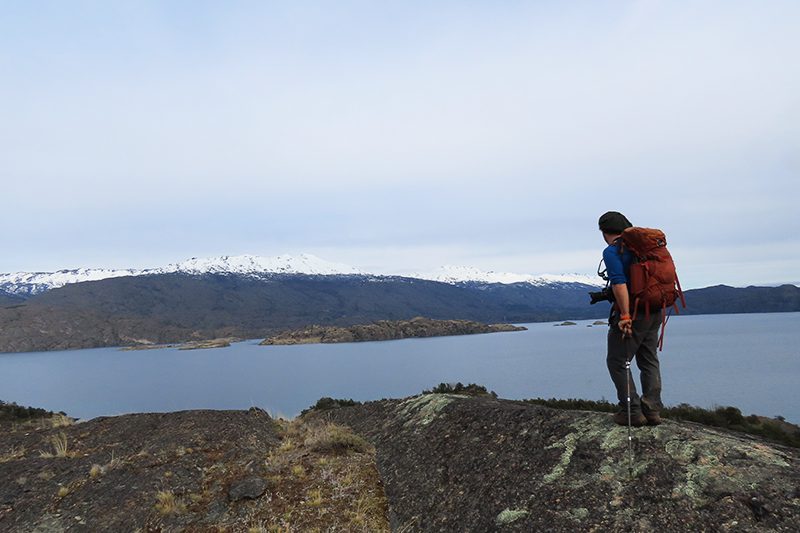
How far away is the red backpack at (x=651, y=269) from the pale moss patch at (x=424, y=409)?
5932mm

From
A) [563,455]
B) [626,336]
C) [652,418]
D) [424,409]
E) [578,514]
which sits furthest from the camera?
[424,409]

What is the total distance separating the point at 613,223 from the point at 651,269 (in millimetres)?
911

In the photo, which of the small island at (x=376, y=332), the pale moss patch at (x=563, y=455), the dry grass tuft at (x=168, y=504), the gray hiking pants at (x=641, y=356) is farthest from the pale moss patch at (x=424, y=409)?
the small island at (x=376, y=332)

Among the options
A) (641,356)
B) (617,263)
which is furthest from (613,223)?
(641,356)

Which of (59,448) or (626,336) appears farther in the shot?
(59,448)

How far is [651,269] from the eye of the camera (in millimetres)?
6492

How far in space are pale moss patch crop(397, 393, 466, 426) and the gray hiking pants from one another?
5.00 metres

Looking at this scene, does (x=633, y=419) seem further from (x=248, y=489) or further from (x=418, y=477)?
(x=248, y=489)

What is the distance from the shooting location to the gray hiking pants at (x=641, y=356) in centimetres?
672

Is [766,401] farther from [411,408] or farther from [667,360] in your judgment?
[411,408]

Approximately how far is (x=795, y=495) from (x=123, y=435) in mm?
14243

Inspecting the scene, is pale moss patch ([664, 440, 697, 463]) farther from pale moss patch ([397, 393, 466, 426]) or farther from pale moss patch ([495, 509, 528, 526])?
pale moss patch ([397, 393, 466, 426])

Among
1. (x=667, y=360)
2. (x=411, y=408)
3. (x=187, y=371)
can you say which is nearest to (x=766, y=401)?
(x=667, y=360)

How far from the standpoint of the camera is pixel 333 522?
755 cm
